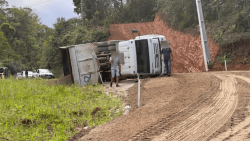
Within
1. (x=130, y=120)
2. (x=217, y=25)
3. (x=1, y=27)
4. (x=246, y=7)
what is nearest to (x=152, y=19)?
(x=217, y=25)

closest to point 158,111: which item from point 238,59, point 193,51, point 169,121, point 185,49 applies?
point 169,121

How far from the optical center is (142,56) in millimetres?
12609

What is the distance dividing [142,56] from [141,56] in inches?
2.1

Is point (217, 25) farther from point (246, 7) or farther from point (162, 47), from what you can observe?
point (162, 47)

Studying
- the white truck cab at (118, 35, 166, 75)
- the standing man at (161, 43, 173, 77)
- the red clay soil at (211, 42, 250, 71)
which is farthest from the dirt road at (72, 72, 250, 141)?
the red clay soil at (211, 42, 250, 71)

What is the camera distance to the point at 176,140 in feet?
13.3

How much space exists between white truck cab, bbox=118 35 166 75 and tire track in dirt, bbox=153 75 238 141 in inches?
247

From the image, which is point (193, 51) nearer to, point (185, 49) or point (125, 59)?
point (185, 49)

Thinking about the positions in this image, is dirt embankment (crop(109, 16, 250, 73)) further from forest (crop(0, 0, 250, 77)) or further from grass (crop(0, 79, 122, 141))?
grass (crop(0, 79, 122, 141))

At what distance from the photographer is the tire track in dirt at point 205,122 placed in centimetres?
418

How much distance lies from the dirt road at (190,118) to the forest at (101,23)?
12.0 m

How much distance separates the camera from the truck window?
12523mm

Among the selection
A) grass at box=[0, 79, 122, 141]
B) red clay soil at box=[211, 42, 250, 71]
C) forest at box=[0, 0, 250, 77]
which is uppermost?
forest at box=[0, 0, 250, 77]

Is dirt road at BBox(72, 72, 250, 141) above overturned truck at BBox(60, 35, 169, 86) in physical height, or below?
below
